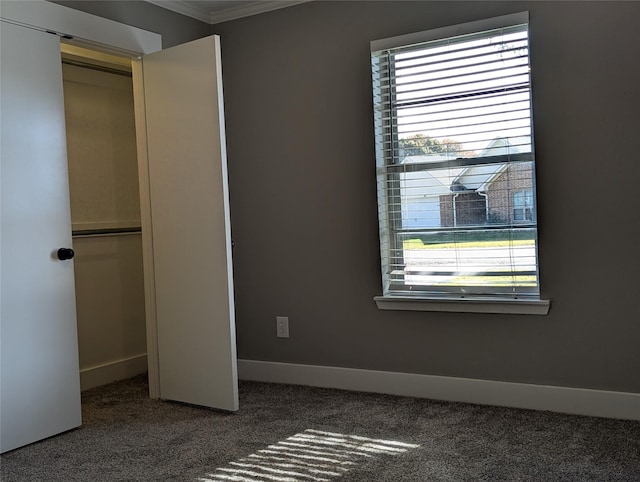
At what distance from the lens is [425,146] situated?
338 centimetres

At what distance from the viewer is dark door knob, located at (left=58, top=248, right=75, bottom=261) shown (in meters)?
3.05

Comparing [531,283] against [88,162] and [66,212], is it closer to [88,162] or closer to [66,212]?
[66,212]

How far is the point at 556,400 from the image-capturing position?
123 inches

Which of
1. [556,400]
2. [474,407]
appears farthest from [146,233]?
[556,400]

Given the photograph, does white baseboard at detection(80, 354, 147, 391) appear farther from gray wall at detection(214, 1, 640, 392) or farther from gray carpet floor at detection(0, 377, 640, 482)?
gray wall at detection(214, 1, 640, 392)

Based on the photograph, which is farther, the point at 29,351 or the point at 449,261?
the point at 449,261

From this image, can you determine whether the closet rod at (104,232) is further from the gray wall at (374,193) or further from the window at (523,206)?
the window at (523,206)

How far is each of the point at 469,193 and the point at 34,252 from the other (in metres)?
2.09

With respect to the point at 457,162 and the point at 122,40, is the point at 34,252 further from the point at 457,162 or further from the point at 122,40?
the point at 457,162

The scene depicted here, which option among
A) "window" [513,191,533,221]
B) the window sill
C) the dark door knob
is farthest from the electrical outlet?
"window" [513,191,533,221]

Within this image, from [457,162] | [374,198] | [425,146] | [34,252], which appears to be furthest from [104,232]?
[457,162]

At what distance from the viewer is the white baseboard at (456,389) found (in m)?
3.00

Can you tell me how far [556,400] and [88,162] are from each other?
9.83 feet

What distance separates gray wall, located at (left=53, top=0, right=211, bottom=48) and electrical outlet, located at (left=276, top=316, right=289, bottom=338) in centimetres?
→ 172
